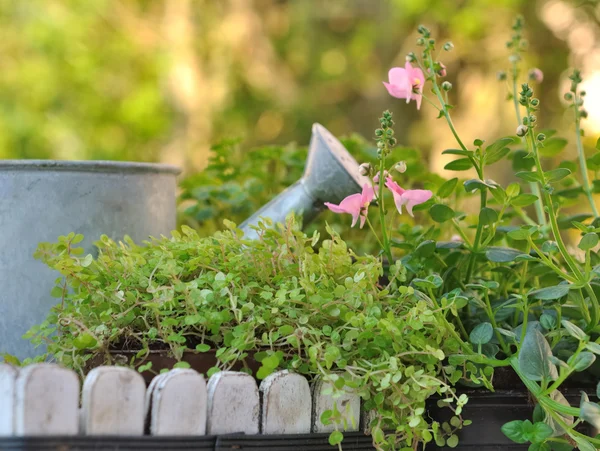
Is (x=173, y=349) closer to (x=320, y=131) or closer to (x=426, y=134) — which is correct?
(x=320, y=131)

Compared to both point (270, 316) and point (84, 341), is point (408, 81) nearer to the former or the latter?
point (270, 316)

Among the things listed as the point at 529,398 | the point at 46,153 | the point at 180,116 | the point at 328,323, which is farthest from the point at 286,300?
the point at 46,153

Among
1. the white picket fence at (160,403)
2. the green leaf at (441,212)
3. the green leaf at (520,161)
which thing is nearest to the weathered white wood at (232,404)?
the white picket fence at (160,403)

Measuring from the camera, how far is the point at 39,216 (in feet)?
3.66

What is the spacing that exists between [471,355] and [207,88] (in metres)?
4.81

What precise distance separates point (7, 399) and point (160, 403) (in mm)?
162

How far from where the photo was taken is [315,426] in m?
0.82

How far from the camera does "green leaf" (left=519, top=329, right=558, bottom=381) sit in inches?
31.8

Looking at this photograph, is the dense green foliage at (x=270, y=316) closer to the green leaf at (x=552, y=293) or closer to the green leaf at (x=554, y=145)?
the green leaf at (x=552, y=293)

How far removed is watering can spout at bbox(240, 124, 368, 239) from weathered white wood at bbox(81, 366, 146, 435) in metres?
0.48

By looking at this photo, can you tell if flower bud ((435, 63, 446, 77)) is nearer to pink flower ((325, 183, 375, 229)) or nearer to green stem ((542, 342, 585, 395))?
pink flower ((325, 183, 375, 229))

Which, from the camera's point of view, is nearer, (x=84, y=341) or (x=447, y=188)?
(x=84, y=341)

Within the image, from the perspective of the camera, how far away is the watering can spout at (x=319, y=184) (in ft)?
3.84

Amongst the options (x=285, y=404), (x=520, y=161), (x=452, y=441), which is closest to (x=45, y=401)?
(x=285, y=404)
